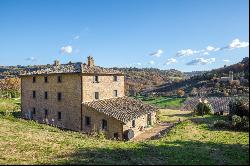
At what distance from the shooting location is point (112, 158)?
16.7 metres

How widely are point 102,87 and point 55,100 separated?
21.7 feet

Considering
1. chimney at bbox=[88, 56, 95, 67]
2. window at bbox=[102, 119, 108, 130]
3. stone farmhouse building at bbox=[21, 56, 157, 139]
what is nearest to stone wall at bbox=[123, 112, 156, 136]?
stone farmhouse building at bbox=[21, 56, 157, 139]

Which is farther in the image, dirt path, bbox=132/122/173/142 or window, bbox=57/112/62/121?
window, bbox=57/112/62/121

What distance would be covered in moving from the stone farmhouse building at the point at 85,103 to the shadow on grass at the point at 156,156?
53.5ft

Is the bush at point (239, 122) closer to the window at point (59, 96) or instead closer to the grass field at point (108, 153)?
the grass field at point (108, 153)

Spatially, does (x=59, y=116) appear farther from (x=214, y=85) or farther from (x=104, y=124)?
(x=214, y=85)

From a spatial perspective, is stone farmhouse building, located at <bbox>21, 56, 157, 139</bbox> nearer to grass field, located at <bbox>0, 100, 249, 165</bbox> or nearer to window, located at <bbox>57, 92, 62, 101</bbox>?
window, located at <bbox>57, 92, 62, 101</bbox>

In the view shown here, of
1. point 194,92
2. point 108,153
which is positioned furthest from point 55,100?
point 194,92

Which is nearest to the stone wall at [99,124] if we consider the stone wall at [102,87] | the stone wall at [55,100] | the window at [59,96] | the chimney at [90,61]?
the stone wall at [55,100]

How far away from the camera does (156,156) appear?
666 inches

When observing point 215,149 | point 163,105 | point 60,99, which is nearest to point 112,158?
point 215,149

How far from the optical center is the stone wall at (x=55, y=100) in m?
39.8

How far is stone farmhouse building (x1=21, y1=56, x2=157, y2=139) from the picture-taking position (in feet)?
122

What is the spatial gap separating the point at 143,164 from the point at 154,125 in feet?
100.0
